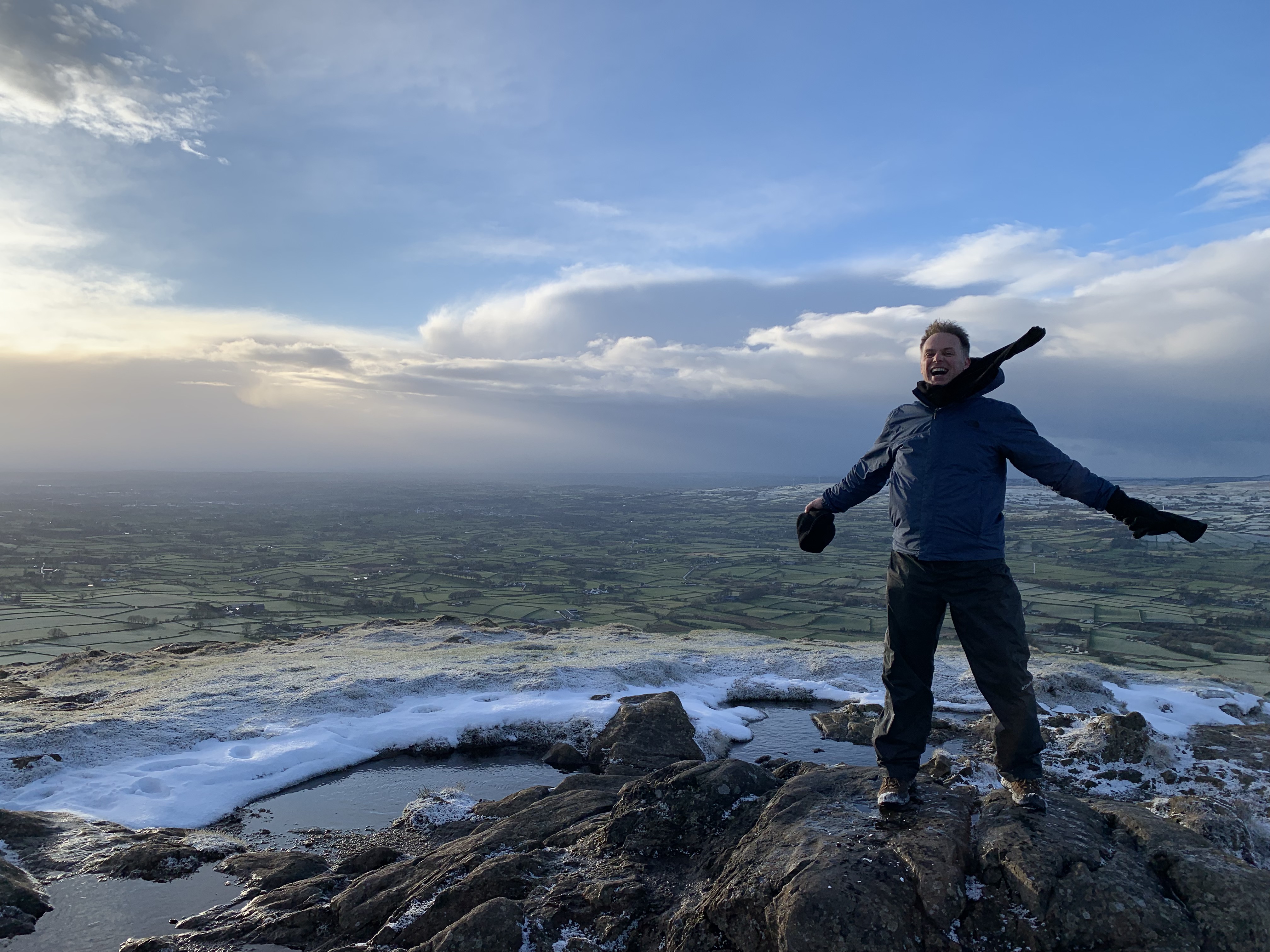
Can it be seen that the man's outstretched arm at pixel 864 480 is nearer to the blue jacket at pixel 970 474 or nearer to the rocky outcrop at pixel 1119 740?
the blue jacket at pixel 970 474

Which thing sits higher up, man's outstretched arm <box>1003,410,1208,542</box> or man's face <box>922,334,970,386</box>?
man's face <box>922,334,970,386</box>

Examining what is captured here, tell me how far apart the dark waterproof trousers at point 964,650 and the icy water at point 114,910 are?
656cm

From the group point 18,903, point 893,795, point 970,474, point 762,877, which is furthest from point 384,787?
point 970,474

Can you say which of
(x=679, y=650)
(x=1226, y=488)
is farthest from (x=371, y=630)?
(x=1226, y=488)

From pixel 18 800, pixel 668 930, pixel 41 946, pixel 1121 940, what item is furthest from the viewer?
pixel 18 800

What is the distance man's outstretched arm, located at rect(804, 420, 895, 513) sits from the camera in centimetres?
672

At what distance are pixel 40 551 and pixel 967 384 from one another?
365 feet

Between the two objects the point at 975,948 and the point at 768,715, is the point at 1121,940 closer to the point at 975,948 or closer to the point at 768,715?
the point at 975,948

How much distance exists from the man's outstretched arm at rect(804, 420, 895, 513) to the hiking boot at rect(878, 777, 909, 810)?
267cm

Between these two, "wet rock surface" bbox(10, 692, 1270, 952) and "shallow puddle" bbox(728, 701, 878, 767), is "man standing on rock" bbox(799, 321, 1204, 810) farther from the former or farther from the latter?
"shallow puddle" bbox(728, 701, 878, 767)

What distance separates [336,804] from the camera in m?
10.9

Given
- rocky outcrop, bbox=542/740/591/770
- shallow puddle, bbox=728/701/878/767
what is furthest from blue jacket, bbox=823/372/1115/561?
rocky outcrop, bbox=542/740/591/770

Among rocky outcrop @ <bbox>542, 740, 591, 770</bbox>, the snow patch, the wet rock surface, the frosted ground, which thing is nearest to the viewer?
the wet rock surface

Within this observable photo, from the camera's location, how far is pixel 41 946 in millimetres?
6758
